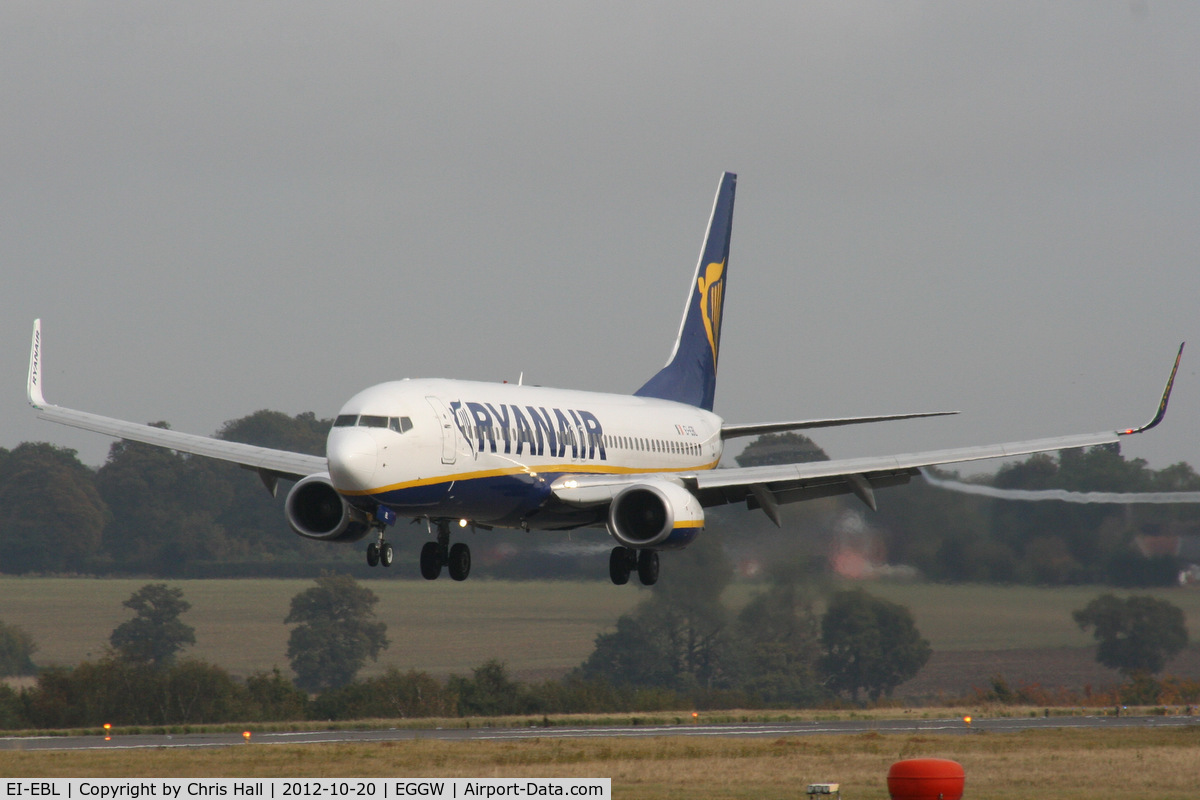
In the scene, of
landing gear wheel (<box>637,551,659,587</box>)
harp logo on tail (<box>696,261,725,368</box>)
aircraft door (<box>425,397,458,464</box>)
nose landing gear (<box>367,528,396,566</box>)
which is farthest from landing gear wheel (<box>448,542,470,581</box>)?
harp logo on tail (<box>696,261,725,368</box>)

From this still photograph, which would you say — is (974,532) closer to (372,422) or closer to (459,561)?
(459,561)

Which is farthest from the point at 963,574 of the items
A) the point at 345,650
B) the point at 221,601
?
the point at 221,601

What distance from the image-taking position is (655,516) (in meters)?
36.0

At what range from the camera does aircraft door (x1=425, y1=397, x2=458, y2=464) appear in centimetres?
3130

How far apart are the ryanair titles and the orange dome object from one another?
12137mm

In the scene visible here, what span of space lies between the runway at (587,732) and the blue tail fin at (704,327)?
1087cm

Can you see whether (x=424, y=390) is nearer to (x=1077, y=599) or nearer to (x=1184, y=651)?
(x=1077, y=599)

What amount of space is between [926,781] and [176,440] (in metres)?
21.5

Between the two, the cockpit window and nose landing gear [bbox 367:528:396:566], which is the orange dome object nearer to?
the cockpit window

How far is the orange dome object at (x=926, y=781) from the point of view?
22781 millimetres

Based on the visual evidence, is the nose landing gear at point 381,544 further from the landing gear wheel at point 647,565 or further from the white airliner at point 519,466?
the landing gear wheel at point 647,565

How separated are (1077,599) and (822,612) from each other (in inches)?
372

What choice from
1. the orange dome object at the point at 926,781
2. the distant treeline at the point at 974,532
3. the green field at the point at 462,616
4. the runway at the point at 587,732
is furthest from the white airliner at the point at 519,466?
the runway at the point at 587,732

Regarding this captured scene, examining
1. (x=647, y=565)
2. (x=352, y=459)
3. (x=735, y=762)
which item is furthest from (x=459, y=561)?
(x=735, y=762)
